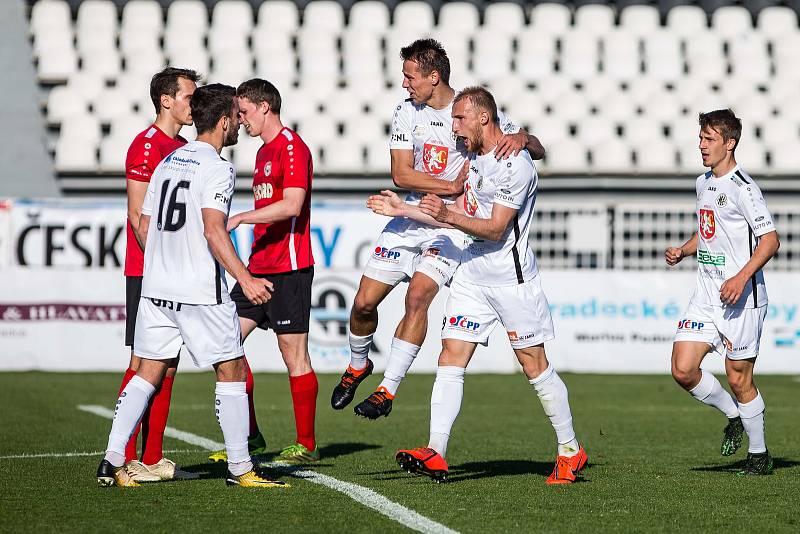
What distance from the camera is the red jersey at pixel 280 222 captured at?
7703mm

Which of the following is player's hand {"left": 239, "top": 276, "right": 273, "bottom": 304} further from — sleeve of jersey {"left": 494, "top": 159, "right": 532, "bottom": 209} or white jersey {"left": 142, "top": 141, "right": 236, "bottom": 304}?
sleeve of jersey {"left": 494, "top": 159, "right": 532, "bottom": 209}

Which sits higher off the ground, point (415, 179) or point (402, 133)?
point (402, 133)

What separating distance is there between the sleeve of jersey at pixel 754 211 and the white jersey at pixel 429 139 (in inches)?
71.8

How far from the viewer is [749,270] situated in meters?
7.44

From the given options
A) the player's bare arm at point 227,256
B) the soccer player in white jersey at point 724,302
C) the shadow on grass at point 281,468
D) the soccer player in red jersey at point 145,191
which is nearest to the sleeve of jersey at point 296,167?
the soccer player in red jersey at point 145,191

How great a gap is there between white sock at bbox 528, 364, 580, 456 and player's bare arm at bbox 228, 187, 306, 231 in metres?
1.79

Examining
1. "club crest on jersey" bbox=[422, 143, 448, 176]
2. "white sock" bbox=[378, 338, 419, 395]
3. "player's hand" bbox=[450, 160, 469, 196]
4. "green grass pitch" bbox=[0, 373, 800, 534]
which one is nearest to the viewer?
"green grass pitch" bbox=[0, 373, 800, 534]

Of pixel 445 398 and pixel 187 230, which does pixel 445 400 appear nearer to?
pixel 445 398

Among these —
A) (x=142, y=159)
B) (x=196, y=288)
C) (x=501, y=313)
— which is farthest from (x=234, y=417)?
(x=142, y=159)

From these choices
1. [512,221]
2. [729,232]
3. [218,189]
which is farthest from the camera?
[729,232]

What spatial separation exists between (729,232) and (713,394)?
1072mm

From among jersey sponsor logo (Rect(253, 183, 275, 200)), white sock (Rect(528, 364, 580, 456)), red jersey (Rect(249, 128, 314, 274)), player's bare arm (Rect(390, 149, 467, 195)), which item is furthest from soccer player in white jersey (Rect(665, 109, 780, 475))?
jersey sponsor logo (Rect(253, 183, 275, 200))

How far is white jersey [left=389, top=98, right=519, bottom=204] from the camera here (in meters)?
8.07

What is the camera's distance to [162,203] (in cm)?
661
